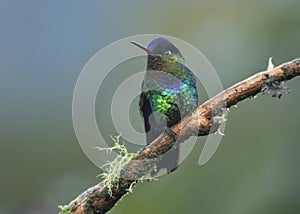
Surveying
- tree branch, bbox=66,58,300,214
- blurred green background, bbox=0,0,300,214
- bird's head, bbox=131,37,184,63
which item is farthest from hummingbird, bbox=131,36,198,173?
blurred green background, bbox=0,0,300,214

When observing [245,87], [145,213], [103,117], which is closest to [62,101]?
[103,117]

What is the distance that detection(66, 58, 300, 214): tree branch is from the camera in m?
1.74

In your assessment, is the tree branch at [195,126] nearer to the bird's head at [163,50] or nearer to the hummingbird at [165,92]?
the hummingbird at [165,92]

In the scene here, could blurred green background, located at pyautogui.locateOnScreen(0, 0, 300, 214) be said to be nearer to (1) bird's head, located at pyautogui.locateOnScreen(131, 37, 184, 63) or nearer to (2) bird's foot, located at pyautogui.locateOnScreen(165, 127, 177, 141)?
(1) bird's head, located at pyautogui.locateOnScreen(131, 37, 184, 63)

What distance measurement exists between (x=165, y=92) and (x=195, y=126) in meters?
0.30

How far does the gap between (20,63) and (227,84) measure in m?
1.67

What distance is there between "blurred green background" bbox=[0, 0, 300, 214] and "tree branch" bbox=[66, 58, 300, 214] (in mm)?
2341

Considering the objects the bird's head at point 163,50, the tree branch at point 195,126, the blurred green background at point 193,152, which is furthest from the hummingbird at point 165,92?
the blurred green background at point 193,152

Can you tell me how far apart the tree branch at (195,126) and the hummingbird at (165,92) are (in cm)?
12

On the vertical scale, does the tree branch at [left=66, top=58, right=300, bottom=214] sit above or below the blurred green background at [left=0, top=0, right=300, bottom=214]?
below

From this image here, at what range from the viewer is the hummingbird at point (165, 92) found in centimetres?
203

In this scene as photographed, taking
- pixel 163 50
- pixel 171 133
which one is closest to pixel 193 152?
pixel 163 50

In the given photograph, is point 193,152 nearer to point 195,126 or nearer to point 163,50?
point 163,50

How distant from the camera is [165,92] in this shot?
2.08m
